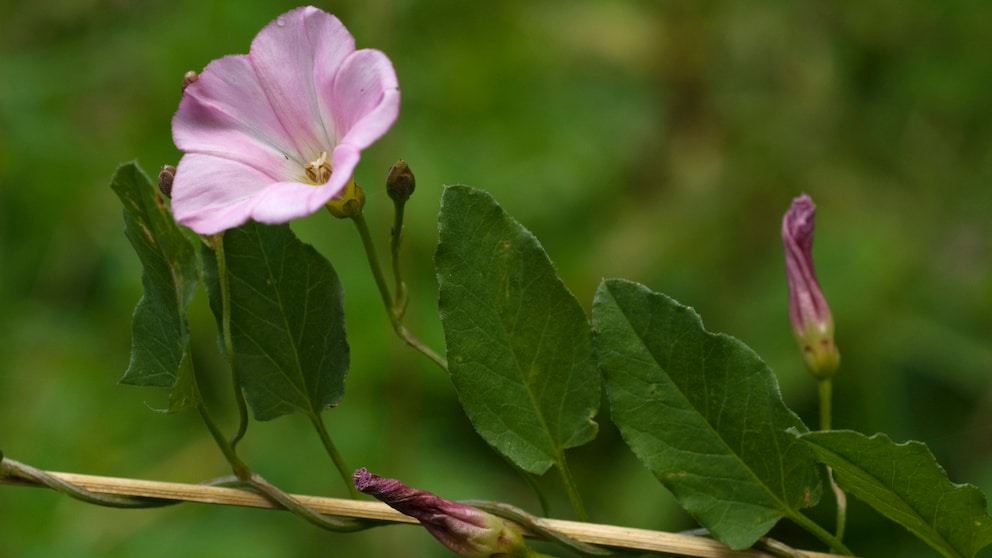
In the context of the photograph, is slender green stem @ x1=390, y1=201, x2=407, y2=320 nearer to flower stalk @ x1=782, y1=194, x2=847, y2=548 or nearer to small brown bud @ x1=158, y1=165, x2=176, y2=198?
small brown bud @ x1=158, y1=165, x2=176, y2=198

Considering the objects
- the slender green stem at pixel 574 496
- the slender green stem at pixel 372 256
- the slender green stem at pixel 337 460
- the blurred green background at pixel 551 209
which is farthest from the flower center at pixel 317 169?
the blurred green background at pixel 551 209

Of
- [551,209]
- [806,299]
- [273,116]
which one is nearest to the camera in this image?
[273,116]

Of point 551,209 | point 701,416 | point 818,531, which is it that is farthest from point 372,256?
point 551,209

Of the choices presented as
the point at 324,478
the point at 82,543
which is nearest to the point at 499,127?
the point at 324,478

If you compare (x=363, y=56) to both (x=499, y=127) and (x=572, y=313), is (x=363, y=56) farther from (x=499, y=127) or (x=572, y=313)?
(x=499, y=127)

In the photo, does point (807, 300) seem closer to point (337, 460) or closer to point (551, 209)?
point (337, 460)

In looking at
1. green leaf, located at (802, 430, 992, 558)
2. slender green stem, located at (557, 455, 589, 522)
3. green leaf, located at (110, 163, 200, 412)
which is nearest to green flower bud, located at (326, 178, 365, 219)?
green leaf, located at (110, 163, 200, 412)

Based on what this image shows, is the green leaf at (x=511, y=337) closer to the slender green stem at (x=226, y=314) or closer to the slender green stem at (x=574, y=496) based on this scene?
the slender green stem at (x=574, y=496)
